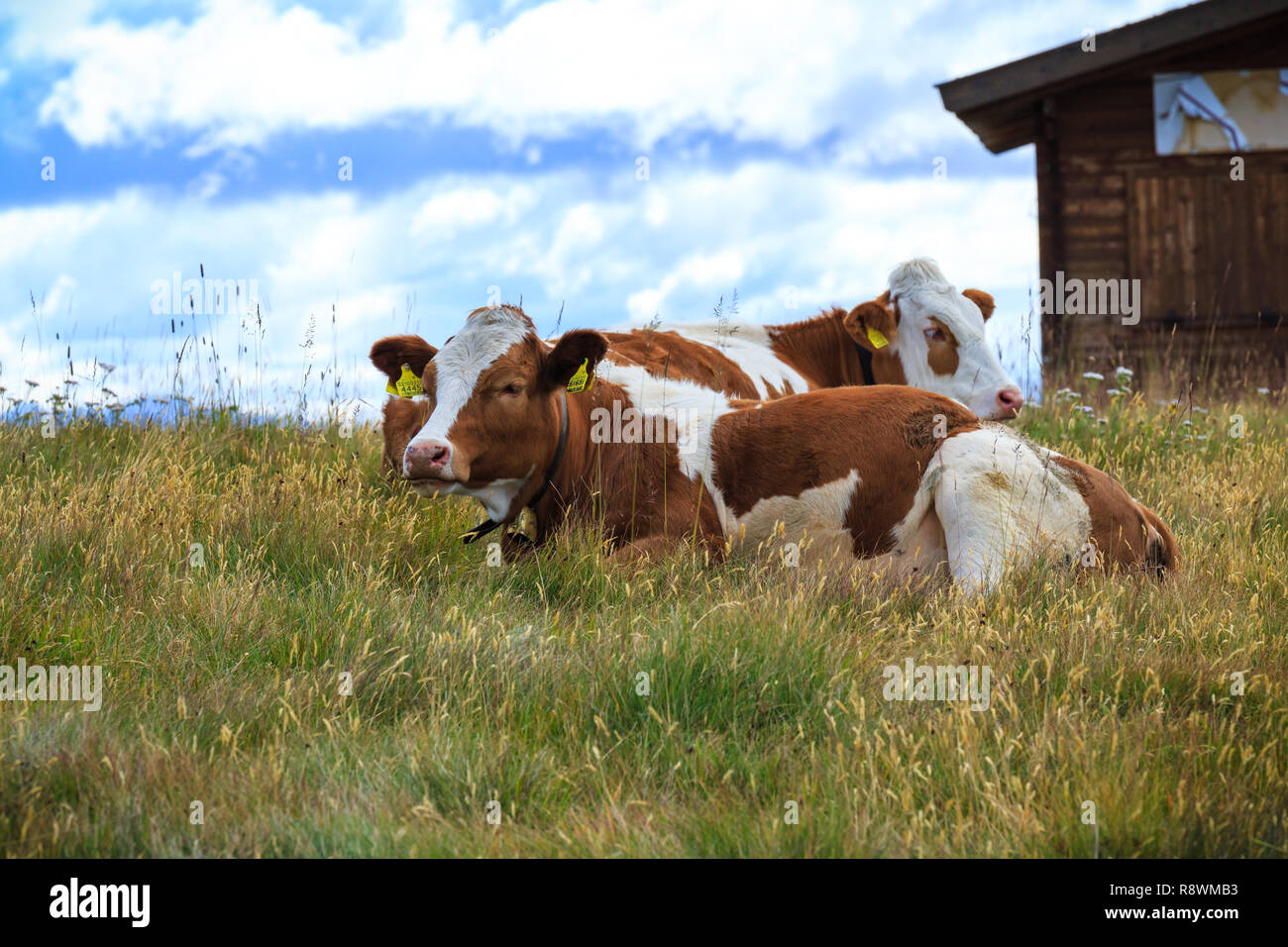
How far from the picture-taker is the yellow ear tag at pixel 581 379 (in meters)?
5.18

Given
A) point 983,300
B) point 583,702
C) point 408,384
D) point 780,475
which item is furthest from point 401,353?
point 983,300

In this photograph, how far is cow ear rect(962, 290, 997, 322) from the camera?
9.01 m

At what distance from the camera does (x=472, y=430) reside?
16.1ft

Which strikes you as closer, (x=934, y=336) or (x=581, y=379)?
(x=581, y=379)

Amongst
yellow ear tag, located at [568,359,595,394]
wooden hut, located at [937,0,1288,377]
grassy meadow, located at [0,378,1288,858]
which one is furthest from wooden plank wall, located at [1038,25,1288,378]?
yellow ear tag, located at [568,359,595,394]

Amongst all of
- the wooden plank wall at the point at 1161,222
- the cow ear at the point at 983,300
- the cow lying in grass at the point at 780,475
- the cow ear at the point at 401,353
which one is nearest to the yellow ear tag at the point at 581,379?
the cow lying in grass at the point at 780,475

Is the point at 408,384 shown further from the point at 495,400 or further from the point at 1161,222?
the point at 1161,222

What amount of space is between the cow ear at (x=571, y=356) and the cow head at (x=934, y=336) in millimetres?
3600

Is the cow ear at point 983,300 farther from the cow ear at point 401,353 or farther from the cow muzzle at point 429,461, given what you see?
the cow muzzle at point 429,461

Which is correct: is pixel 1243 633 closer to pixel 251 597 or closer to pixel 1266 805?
pixel 1266 805

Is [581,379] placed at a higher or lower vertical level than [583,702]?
higher

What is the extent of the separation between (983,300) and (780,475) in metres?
4.48

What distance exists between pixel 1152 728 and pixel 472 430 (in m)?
2.80

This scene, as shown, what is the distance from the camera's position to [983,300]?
9.05m
